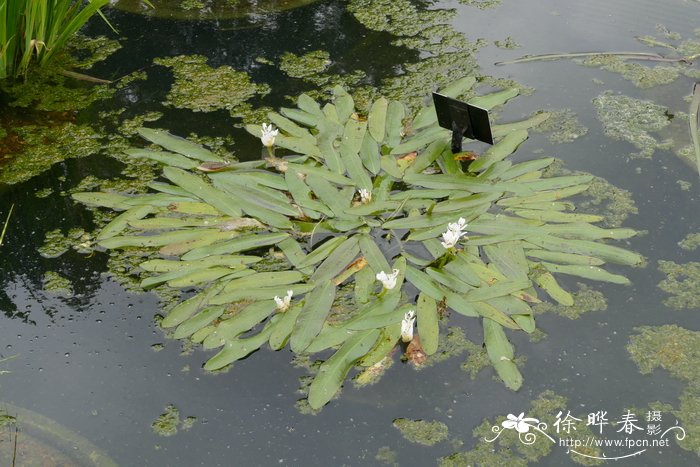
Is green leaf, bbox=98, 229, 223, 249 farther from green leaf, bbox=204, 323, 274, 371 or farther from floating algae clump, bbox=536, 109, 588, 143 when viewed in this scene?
floating algae clump, bbox=536, 109, 588, 143

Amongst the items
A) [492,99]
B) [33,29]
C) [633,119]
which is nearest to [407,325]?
[492,99]

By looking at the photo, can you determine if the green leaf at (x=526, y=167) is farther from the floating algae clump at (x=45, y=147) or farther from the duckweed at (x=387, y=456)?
the floating algae clump at (x=45, y=147)

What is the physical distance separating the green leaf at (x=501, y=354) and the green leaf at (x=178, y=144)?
1.42 m

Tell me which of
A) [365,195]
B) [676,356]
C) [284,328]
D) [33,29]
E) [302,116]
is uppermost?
[33,29]

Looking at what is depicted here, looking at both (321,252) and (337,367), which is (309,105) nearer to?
(321,252)

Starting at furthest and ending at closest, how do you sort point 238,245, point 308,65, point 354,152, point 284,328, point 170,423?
point 308,65 < point 354,152 < point 238,245 < point 284,328 < point 170,423

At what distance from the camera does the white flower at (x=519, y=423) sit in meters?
2.23

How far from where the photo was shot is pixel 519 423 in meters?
2.25

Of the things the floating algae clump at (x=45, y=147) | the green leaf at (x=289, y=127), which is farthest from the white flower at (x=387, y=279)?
the floating algae clump at (x=45, y=147)

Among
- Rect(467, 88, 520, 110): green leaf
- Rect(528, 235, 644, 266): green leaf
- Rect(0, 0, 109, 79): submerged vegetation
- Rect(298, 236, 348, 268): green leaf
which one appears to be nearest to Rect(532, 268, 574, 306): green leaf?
Rect(528, 235, 644, 266): green leaf

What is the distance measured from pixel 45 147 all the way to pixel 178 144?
0.62m

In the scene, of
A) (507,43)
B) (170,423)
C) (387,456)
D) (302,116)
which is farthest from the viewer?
(507,43)

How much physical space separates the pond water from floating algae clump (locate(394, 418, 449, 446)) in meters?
0.02

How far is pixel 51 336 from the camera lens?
2.60m
